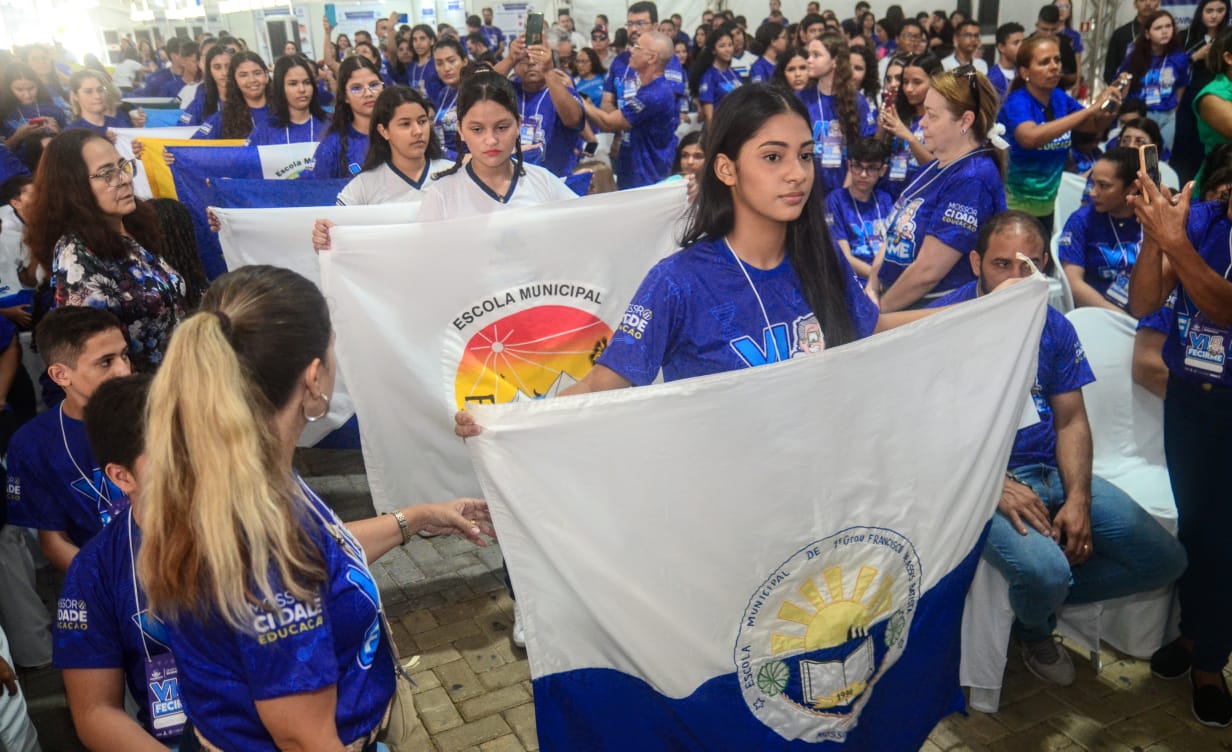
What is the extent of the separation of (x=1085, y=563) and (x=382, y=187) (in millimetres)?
3317

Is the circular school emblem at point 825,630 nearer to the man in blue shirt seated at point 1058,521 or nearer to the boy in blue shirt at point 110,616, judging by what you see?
the man in blue shirt seated at point 1058,521

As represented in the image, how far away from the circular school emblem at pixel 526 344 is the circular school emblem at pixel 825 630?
1.58 metres

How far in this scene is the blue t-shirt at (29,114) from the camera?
27.8 ft

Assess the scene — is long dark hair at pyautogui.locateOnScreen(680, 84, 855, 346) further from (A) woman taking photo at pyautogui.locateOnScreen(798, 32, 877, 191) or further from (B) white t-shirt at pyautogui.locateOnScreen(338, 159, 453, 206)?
(A) woman taking photo at pyautogui.locateOnScreen(798, 32, 877, 191)

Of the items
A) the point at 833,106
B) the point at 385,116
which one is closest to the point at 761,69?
the point at 833,106

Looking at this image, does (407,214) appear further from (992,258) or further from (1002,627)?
(1002,627)

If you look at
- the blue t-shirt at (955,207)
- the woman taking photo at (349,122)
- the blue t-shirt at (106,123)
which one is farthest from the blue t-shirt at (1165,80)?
the blue t-shirt at (106,123)

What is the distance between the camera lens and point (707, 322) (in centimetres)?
245

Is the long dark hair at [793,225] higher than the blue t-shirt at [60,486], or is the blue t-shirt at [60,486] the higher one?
the long dark hair at [793,225]

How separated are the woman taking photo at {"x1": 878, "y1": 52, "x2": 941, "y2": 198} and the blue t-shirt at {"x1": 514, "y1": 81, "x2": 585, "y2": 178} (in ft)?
6.46

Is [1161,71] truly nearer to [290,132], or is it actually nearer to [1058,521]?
[1058,521]

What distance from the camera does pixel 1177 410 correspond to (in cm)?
317

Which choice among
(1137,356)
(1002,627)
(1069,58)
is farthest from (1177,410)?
(1069,58)

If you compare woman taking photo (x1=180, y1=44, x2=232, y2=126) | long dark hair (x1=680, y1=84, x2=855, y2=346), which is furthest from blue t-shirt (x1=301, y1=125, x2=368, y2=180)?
long dark hair (x1=680, y1=84, x2=855, y2=346)
